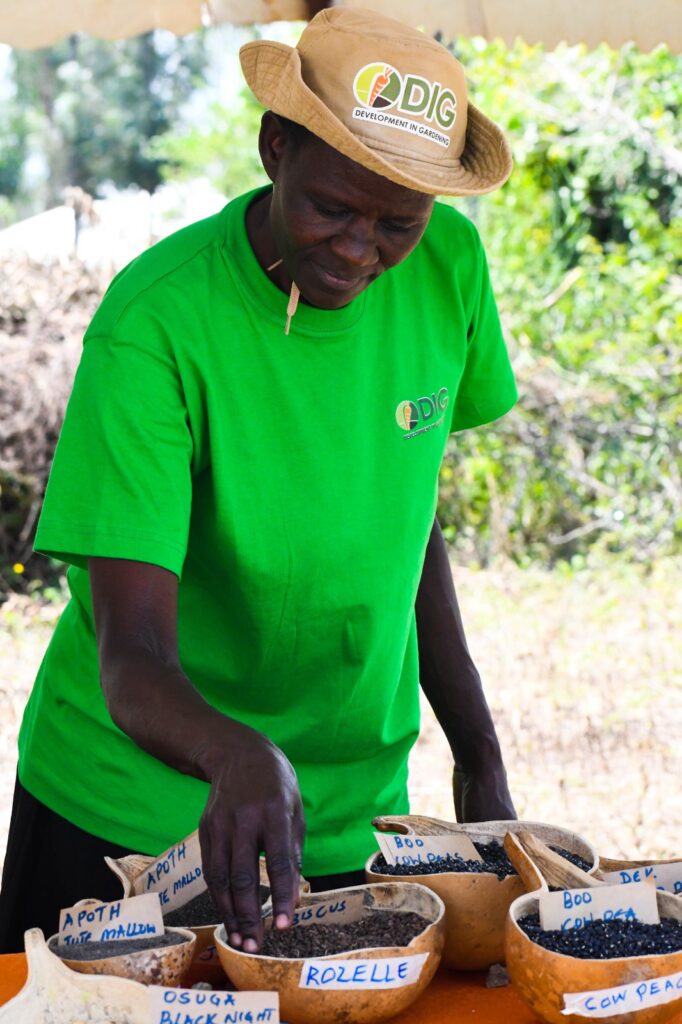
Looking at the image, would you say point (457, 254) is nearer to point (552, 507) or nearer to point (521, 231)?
point (552, 507)

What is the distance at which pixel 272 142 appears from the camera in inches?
61.7

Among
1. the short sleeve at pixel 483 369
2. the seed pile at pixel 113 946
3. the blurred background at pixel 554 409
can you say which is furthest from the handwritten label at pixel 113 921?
the blurred background at pixel 554 409

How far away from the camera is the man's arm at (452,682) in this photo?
196 centimetres

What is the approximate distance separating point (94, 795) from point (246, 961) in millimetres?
589

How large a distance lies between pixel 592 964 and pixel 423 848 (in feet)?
1.00

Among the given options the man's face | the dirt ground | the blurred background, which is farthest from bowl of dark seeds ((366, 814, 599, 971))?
the blurred background

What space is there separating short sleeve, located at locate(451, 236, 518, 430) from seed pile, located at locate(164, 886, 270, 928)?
0.87 m

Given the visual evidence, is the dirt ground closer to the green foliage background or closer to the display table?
the green foliage background

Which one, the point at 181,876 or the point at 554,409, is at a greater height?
the point at 181,876

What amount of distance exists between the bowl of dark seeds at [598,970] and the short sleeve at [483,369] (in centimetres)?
90

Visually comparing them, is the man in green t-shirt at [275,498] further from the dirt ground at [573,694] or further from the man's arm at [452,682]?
the dirt ground at [573,694]

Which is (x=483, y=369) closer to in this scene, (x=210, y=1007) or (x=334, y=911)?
(x=334, y=911)

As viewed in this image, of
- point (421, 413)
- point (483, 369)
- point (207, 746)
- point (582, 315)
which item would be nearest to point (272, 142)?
point (421, 413)

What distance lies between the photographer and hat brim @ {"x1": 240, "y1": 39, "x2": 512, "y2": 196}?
141 centimetres
